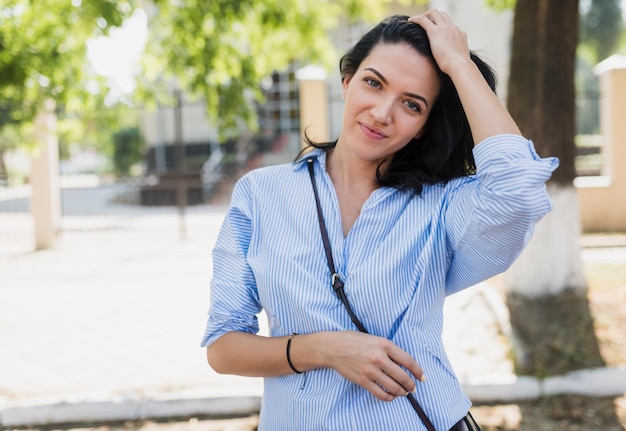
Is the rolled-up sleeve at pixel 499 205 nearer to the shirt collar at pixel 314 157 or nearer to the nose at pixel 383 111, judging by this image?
the nose at pixel 383 111

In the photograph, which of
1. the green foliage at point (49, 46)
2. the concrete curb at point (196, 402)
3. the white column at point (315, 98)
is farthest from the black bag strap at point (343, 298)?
the white column at point (315, 98)

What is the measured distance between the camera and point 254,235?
1.60m

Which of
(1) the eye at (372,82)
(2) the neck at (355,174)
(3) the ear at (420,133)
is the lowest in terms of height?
(2) the neck at (355,174)

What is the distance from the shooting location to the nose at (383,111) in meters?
1.58

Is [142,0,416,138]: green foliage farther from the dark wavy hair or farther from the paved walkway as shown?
the dark wavy hair

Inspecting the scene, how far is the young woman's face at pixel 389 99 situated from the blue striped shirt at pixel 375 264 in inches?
5.1

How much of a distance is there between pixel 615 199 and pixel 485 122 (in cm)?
1081

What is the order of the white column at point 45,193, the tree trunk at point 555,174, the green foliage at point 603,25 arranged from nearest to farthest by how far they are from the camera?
the tree trunk at point 555,174, the white column at point 45,193, the green foliage at point 603,25

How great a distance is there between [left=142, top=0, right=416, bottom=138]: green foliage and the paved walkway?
234 centimetres

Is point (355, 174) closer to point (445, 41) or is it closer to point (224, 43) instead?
point (445, 41)

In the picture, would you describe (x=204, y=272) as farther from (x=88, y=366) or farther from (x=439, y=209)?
(x=439, y=209)

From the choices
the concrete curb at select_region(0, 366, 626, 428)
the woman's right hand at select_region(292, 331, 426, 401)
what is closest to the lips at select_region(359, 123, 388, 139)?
the woman's right hand at select_region(292, 331, 426, 401)

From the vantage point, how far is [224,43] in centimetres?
693

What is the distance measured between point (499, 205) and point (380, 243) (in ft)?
0.96
